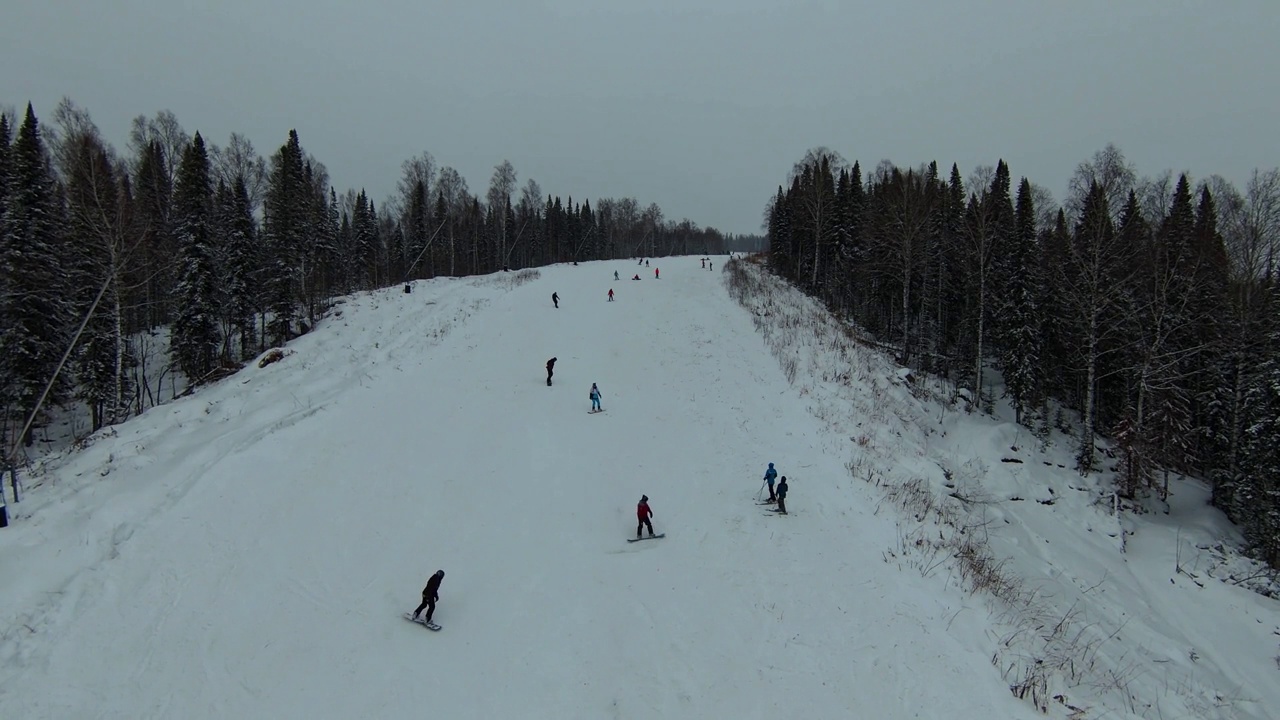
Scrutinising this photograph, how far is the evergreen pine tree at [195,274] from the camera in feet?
112

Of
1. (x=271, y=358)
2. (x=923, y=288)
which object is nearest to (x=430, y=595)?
(x=271, y=358)

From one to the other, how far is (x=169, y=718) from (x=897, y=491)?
17862 millimetres

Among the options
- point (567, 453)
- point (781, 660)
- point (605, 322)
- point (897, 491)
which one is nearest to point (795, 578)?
point (781, 660)

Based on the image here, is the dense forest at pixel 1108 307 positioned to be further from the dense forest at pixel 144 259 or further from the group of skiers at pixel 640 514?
the dense forest at pixel 144 259

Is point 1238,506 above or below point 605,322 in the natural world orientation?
below

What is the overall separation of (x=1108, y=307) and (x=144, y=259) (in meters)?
53.7

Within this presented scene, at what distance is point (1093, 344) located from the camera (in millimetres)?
26656

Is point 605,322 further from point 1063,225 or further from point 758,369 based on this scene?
point 1063,225

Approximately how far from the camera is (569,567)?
13344 millimetres

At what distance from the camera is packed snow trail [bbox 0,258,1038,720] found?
9.57m

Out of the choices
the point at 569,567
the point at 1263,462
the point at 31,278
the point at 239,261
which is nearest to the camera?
the point at 569,567

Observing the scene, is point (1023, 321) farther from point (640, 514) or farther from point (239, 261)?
point (239, 261)

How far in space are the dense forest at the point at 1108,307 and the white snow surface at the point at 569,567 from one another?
392 cm

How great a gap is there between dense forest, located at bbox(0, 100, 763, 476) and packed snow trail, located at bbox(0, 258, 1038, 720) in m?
8.13
